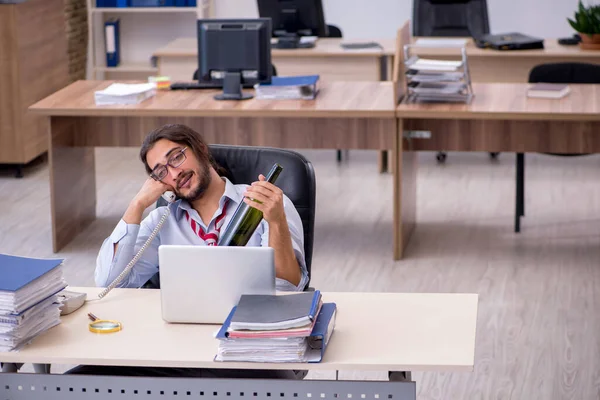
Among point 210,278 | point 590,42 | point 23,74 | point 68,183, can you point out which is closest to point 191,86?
point 68,183

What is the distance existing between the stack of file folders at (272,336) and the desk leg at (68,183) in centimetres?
294

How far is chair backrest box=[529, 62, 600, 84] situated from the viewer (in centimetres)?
535

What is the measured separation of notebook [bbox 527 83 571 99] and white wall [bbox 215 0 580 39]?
10.1 feet

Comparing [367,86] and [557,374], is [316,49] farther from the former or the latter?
[557,374]

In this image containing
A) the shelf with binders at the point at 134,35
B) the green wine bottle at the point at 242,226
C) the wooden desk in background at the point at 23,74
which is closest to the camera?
the green wine bottle at the point at 242,226

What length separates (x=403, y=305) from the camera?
237cm

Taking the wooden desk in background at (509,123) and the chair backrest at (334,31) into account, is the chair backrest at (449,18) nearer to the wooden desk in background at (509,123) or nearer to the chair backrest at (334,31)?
the chair backrest at (334,31)

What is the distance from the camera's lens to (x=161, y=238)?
2.83 meters

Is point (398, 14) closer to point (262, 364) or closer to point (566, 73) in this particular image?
point (566, 73)

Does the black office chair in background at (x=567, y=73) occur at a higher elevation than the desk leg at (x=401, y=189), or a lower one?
higher

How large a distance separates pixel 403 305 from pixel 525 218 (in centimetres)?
316

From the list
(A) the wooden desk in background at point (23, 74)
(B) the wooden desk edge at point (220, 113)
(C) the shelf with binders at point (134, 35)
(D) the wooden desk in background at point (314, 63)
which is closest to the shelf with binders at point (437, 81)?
(B) the wooden desk edge at point (220, 113)

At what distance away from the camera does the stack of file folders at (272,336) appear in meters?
2.06

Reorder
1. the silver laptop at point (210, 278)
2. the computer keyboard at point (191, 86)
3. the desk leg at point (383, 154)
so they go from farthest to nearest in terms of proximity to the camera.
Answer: the desk leg at point (383, 154) < the computer keyboard at point (191, 86) < the silver laptop at point (210, 278)
